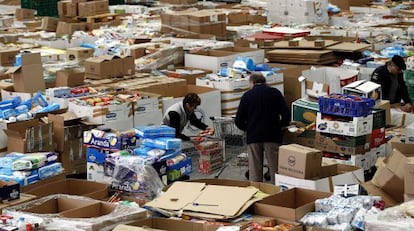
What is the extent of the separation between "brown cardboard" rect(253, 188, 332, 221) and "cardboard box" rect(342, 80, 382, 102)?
116 inches

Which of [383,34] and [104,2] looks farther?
[104,2]

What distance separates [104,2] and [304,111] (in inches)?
375

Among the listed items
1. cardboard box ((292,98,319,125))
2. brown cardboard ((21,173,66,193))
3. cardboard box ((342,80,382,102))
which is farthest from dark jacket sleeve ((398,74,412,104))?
brown cardboard ((21,173,66,193))

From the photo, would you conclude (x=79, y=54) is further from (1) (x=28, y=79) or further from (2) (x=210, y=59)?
(1) (x=28, y=79)

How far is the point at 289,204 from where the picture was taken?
5.52m

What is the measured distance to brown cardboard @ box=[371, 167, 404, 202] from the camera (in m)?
5.63

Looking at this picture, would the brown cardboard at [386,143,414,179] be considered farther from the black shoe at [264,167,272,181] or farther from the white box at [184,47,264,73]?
the white box at [184,47,264,73]

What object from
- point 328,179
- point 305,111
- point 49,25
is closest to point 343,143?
point 305,111

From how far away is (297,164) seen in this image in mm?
6207

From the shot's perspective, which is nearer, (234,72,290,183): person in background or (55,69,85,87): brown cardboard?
(234,72,290,183): person in background

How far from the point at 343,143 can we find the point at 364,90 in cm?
101

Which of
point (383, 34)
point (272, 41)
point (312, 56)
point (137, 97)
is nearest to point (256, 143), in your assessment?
point (137, 97)

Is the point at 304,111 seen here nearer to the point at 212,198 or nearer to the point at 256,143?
the point at 256,143

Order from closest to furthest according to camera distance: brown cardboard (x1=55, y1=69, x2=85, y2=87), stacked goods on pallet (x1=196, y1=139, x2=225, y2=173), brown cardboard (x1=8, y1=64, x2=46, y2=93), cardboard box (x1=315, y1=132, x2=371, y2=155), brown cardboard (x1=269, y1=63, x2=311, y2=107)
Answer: cardboard box (x1=315, y1=132, x2=371, y2=155)
stacked goods on pallet (x1=196, y1=139, x2=225, y2=173)
brown cardboard (x1=8, y1=64, x2=46, y2=93)
brown cardboard (x1=55, y1=69, x2=85, y2=87)
brown cardboard (x1=269, y1=63, x2=311, y2=107)
